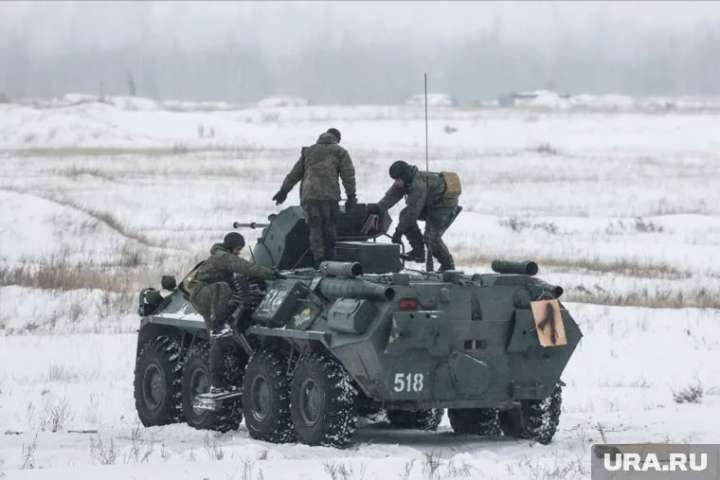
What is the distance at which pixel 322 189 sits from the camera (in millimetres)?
15531

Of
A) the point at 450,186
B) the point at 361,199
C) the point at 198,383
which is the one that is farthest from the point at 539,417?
the point at 361,199

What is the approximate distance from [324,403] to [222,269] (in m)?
2.12

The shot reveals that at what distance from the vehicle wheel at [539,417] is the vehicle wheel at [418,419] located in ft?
4.34

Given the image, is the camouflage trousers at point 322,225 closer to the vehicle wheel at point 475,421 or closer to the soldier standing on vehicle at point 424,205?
the soldier standing on vehicle at point 424,205

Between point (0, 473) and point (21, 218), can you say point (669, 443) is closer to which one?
point (0, 473)

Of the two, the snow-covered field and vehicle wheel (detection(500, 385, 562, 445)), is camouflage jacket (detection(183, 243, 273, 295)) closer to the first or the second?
the snow-covered field

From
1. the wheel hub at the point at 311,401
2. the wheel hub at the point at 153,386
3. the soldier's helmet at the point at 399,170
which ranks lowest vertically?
the wheel hub at the point at 153,386

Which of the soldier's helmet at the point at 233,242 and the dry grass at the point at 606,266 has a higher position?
the soldier's helmet at the point at 233,242

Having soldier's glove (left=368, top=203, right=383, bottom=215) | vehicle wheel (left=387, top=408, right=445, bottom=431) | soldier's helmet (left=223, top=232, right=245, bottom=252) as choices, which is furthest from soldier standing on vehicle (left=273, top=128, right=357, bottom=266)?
vehicle wheel (left=387, top=408, right=445, bottom=431)

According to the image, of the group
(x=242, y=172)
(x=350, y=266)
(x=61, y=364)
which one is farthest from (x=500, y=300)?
(x=242, y=172)

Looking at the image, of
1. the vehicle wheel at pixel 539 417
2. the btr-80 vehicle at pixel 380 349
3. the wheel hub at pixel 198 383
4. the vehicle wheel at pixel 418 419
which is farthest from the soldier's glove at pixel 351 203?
the vehicle wheel at pixel 539 417

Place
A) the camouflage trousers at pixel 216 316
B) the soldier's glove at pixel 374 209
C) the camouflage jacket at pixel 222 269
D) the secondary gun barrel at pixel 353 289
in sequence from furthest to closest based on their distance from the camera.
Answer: the soldier's glove at pixel 374 209 < the camouflage trousers at pixel 216 316 < the camouflage jacket at pixel 222 269 < the secondary gun barrel at pixel 353 289

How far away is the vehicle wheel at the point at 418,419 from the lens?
15.7 m

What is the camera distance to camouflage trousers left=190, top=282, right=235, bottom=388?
14.9 meters
